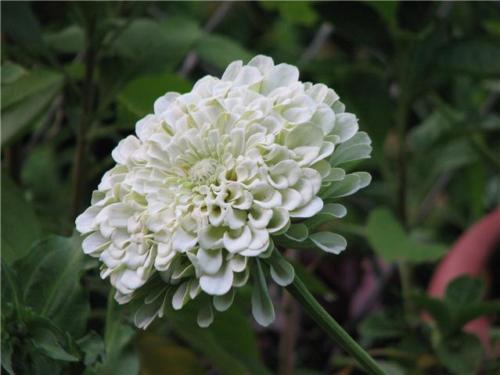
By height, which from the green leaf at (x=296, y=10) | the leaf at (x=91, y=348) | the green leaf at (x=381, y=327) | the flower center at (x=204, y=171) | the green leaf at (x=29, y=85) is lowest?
the green leaf at (x=381, y=327)

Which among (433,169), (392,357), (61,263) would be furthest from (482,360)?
(61,263)

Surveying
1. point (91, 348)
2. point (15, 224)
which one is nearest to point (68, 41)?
point (15, 224)

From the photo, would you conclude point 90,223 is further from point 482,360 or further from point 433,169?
Answer: point 433,169

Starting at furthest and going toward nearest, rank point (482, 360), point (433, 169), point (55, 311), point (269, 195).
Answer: point (433, 169) < point (482, 360) < point (55, 311) < point (269, 195)

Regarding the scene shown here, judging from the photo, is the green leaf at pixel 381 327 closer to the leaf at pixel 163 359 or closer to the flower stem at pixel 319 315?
the leaf at pixel 163 359

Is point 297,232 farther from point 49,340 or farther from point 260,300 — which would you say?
point 49,340

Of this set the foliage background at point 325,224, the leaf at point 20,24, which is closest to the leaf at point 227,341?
the foliage background at point 325,224

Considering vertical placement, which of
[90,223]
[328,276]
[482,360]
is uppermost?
[90,223]
